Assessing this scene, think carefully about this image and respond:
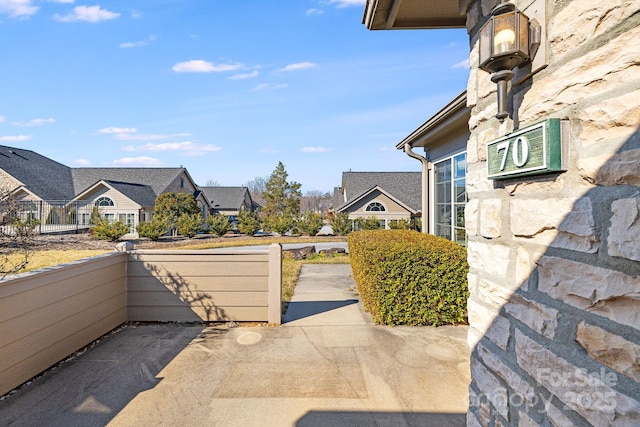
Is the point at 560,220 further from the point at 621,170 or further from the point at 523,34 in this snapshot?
the point at 523,34

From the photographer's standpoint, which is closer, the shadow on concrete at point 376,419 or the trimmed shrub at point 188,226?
the shadow on concrete at point 376,419

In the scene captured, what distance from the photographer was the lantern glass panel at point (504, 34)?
1.35m

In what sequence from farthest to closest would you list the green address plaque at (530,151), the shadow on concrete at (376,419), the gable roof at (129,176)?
the gable roof at (129,176) → the shadow on concrete at (376,419) → the green address plaque at (530,151)

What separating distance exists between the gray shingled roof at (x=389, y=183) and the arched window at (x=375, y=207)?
198cm

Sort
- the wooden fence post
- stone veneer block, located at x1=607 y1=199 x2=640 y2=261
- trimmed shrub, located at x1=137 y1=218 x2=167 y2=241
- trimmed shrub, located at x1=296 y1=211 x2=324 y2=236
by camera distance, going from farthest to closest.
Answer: trimmed shrub, located at x1=296 y1=211 x2=324 y2=236, trimmed shrub, located at x1=137 y1=218 x2=167 y2=241, the wooden fence post, stone veneer block, located at x1=607 y1=199 x2=640 y2=261

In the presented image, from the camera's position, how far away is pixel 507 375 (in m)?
1.54

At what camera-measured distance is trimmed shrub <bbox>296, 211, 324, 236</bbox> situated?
20344 mm

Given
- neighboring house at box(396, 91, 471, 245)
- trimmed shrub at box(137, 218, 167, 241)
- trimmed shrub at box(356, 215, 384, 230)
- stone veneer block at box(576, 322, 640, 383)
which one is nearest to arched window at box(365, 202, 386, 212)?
trimmed shrub at box(356, 215, 384, 230)

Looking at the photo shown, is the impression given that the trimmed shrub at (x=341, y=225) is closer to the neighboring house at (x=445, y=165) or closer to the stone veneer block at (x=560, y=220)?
the neighboring house at (x=445, y=165)

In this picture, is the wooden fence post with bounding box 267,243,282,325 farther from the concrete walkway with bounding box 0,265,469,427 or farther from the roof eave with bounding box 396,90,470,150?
the roof eave with bounding box 396,90,470,150

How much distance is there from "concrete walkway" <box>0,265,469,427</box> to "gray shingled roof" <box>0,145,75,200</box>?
25577mm

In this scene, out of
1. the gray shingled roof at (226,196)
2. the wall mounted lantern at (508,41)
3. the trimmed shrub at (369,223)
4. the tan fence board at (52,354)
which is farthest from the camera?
the gray shingled roof at (226,196)

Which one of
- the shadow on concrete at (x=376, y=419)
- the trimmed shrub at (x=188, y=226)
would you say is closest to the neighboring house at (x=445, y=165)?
the shadow on concrete at (x=376, y=419)

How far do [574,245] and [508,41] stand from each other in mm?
912
